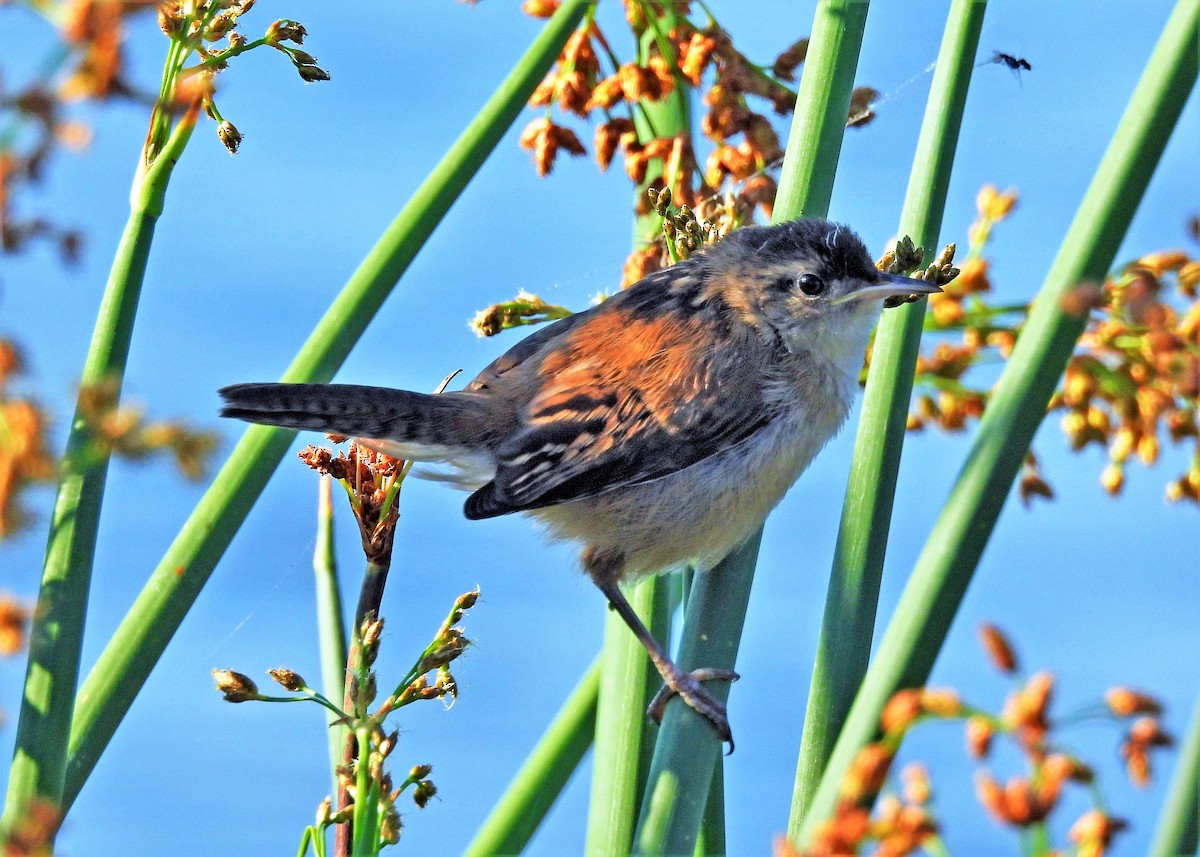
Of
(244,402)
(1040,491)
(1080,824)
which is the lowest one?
(1080,824)

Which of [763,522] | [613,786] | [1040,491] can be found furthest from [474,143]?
[1040,491]

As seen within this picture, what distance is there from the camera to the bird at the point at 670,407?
216 cm

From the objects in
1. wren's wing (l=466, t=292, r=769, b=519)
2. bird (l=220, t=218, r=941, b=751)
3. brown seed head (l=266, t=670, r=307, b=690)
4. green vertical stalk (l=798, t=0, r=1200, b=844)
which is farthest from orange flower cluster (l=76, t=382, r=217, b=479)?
wren's wing (l=466, t=292, r=769, b=519)

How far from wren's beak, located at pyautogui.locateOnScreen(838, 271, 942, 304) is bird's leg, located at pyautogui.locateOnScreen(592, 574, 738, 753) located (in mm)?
672

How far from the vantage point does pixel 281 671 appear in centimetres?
143

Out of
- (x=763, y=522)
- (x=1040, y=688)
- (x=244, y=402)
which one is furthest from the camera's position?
(x=763, y=522)

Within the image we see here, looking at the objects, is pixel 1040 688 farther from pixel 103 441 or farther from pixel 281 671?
pixel 281 671

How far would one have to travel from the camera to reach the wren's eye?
7.84ft

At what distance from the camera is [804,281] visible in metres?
2.40

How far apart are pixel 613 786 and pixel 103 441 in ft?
3.79

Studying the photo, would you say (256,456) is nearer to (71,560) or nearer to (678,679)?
(71,560)

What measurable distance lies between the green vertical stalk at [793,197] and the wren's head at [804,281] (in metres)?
0.40

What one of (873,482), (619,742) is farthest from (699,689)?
(873,482)

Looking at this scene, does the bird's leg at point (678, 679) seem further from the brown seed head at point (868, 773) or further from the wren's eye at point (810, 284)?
the wren's eye at point (810, 284)
